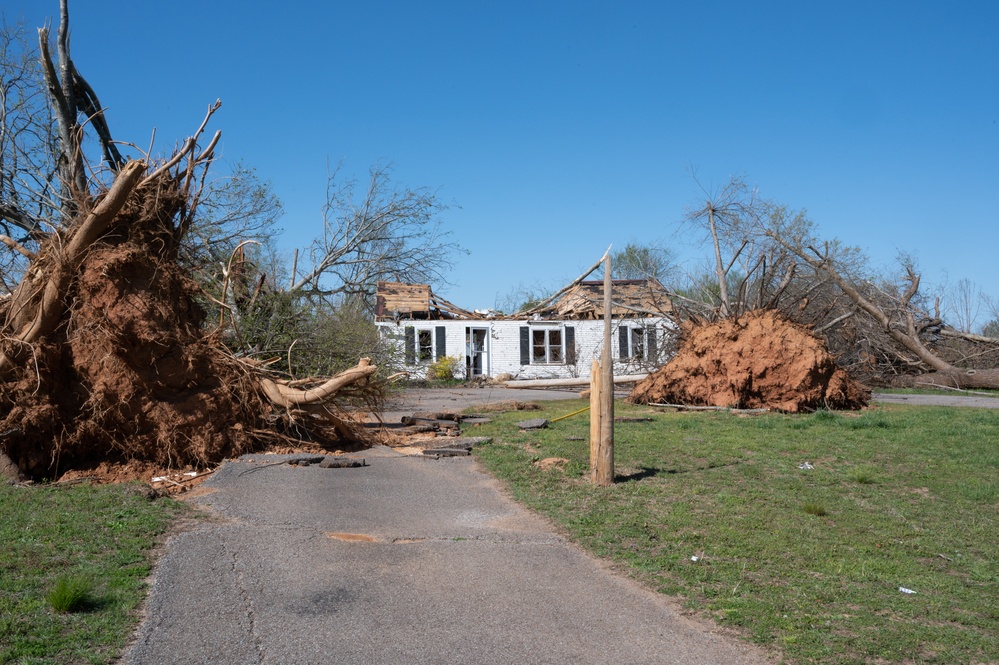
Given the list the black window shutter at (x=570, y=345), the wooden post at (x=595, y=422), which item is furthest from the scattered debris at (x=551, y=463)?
the black window shutter at (x=570, y=345)

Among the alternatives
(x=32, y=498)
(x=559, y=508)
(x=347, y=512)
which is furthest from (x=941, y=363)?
(x=32, y=498)

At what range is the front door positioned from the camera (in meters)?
31.4

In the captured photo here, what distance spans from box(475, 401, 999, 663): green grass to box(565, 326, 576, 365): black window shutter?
17880 mm

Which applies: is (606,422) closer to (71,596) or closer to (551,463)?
(551,463)

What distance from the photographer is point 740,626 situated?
4.93 m

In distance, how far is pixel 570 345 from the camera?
104 feet

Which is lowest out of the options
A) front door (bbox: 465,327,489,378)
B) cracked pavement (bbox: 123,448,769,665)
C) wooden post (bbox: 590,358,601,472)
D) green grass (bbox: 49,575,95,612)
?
cracked pavement (bbox: 123,448,769,665)

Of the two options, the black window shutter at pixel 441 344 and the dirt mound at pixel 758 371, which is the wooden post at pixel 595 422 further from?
the black window shutter at pixel 441 344

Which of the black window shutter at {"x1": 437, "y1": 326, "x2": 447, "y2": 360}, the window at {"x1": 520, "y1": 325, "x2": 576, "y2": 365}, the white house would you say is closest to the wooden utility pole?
the white house

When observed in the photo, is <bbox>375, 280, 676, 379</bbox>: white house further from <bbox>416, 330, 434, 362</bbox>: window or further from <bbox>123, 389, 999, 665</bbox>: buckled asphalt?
<bbox>123, 389, 999, 665</bbox>: buckled asphalt

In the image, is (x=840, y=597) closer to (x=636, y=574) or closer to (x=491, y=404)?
(x=636, y=574)

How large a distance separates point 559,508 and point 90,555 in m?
4.19

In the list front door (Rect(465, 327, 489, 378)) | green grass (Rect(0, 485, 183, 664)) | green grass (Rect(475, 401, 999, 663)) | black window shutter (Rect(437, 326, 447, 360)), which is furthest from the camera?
front door (Rect(465, 327, 489, 378))

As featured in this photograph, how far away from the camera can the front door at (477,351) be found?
31375 mm
